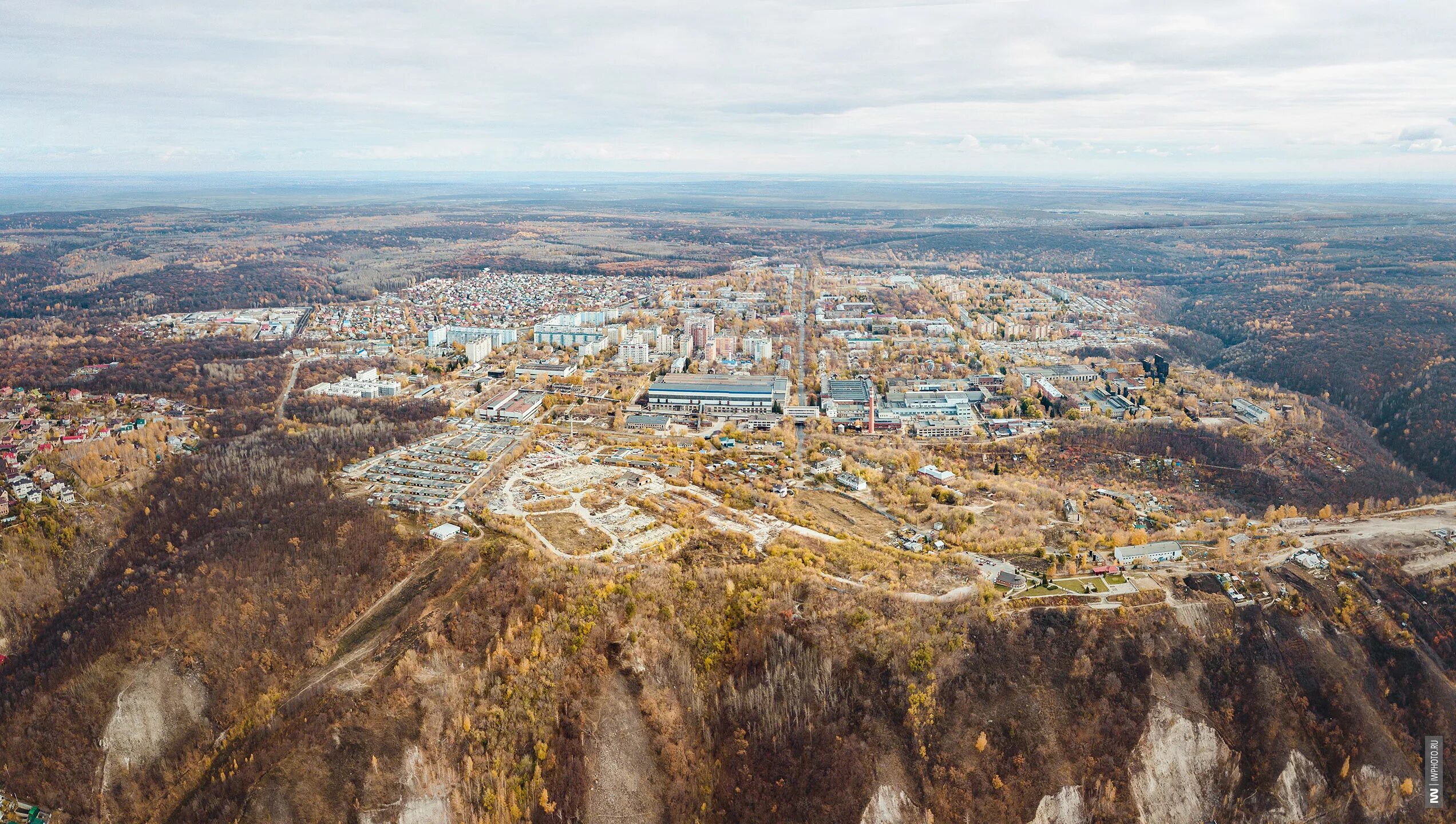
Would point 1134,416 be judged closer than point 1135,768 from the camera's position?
No

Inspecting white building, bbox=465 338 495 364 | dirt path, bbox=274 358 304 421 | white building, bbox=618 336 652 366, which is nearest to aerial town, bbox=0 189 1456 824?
dirt path, bbox=274 358 304 421

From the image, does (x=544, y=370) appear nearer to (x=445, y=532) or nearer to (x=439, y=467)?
(x=439, y=467)

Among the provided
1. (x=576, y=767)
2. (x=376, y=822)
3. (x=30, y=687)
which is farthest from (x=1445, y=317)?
(x=30, y=687)

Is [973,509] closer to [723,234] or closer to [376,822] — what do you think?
[376,822]

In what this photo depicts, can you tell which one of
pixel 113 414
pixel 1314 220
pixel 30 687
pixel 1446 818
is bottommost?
pixel 1446 818

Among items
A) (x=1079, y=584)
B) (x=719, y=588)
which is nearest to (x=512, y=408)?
(x=719, y=588)
